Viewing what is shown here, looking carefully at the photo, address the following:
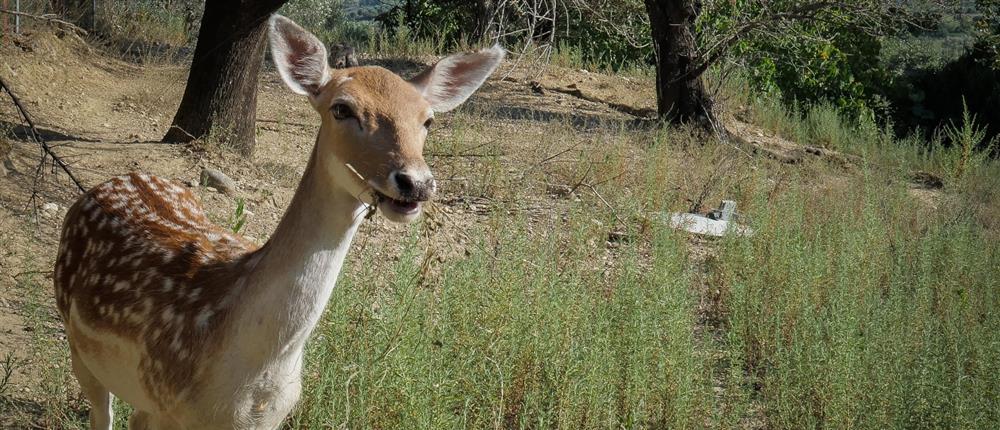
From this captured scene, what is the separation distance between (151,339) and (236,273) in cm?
41

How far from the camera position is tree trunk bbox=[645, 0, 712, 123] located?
11.8 metres

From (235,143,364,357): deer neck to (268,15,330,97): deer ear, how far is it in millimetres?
403

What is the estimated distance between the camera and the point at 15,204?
6527 millimetres

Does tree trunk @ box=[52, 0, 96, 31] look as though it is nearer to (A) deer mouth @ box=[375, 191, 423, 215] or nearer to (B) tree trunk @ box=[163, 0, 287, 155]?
(B) tree trunk @ box=[163, 0, 287, 155]

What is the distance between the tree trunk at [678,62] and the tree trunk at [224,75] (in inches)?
213

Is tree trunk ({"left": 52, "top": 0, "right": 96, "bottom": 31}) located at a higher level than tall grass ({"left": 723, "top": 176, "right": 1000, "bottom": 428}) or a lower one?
lower

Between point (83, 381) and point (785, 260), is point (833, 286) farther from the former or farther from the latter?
point (83, 381)

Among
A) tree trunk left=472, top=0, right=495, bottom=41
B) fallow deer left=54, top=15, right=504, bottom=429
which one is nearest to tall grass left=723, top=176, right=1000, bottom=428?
fallow deer left=54, top=15, right=504, bottom=429

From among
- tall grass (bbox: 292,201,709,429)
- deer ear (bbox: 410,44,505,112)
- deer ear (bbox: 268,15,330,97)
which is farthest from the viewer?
tall grass (bbox: 292,201,709,429)

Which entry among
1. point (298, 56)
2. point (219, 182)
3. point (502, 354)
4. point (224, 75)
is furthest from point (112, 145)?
point (298, 56)

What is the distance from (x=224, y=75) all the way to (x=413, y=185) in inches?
212

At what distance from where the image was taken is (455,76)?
12.3 feet

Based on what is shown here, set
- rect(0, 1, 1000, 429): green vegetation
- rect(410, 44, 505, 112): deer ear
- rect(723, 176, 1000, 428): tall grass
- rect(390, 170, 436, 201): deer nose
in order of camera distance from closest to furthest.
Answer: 1. rect(390, 170, 436, 201): deer nose
2. rect(410, 44, 505, 112): deer ear
3. rect(0, 1, 1000, 429): green vegetation
4. rect(723, 176, 1000, 428): tall grass

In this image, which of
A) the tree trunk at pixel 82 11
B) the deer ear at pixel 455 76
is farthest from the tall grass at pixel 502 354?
the tree trunk at pixel 82 11
